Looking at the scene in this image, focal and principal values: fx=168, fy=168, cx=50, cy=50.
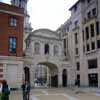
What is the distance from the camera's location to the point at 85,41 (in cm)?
3969

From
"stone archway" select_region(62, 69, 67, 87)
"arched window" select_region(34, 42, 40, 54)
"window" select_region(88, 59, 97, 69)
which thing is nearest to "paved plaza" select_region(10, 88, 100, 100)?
"window" select_region(88, 59, 97, 69)

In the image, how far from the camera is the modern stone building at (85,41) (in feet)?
119

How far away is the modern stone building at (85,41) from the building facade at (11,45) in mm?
16636

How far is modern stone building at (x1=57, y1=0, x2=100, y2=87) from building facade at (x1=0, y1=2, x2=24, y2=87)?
16636 millimetres

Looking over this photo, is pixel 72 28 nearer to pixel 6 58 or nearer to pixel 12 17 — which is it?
pixel 12 17

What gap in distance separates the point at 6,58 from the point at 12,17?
717 centimetres

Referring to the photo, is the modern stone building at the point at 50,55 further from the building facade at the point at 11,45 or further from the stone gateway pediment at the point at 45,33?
the building facade at the point at 11,45

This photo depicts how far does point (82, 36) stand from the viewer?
41.1 meters

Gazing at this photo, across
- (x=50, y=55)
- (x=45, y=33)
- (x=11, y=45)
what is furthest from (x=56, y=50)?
(x=11, y=45)

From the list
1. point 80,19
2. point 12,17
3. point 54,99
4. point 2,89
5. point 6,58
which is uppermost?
point 80,19

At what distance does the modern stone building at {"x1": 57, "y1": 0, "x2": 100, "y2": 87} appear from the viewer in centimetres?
3638

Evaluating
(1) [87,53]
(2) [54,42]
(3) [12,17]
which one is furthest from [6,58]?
(1) [87,53]

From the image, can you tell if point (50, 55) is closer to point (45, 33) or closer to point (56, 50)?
point (56, 50)

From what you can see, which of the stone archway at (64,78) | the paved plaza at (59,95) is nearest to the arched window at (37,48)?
the stone archway at (64,78)
